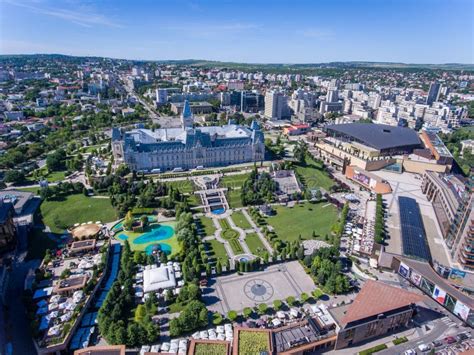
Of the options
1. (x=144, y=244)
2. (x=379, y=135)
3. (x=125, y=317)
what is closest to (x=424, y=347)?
(x=125, y=317)

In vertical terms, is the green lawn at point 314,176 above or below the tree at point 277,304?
above

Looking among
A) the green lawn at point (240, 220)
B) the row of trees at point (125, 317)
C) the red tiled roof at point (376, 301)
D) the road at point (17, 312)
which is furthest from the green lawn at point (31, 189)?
the red tiled roof at point (376, 301)

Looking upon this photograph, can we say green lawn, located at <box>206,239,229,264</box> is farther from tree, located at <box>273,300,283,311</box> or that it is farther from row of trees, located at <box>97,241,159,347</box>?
row of trees, located at <box>97,241,159,347</box>

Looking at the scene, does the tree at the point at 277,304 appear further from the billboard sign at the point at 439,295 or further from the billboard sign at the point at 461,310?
the billboard sign at the point at 461,310

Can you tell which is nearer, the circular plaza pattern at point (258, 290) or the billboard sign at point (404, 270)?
the circular plaza pattern at point (258, 290)

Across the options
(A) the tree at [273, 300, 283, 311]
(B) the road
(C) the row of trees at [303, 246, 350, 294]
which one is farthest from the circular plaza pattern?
(B) the road

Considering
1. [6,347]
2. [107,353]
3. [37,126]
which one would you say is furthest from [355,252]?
[37,126]

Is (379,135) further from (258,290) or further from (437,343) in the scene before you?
(258,290)
